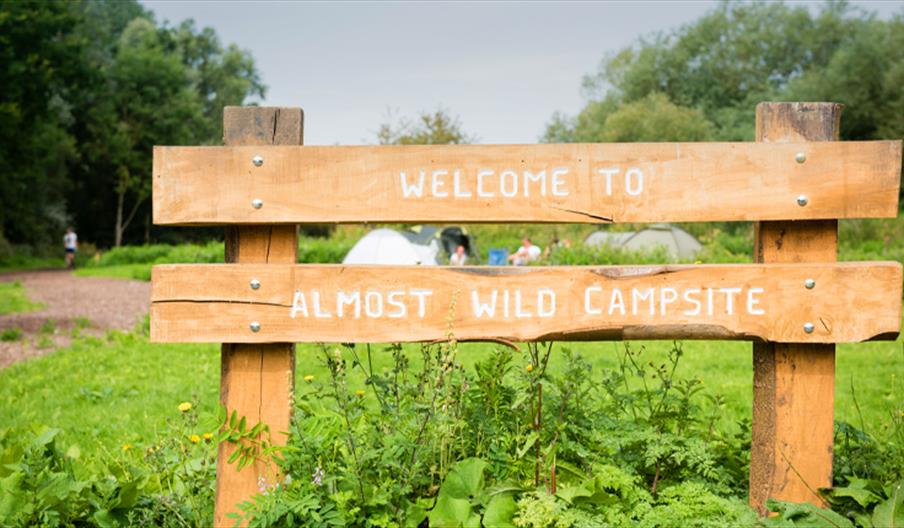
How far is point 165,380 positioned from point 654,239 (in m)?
16.8

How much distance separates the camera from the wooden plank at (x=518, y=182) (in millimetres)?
2932

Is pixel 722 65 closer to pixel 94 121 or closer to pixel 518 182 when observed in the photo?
pixel 94 121

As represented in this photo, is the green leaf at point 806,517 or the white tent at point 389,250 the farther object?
the white tent at point 389,250

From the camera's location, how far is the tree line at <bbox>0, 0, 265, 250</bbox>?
30328 millimetres

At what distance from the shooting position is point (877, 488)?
2.99 meters

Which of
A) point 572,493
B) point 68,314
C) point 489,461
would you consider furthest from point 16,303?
point 572,493

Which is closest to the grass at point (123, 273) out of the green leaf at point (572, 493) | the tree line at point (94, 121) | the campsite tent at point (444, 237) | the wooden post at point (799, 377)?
the tree line at point (94, 121)

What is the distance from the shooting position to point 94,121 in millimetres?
42594

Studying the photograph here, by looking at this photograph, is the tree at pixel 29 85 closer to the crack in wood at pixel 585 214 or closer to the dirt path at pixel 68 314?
the dirt path at pixel 68 314

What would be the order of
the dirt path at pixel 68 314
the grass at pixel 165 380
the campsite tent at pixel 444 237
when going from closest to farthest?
the grass at pixel 165 380
the dirt path at pixel 68 314
the campsite tent at pixel 444 237

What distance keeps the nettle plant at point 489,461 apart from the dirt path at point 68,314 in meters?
6.52

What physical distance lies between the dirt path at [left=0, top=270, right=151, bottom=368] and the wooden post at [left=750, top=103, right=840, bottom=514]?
7.59m

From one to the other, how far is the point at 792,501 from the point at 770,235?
3.22ft

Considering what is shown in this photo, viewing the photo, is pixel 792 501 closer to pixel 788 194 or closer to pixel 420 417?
pixel 788 194
